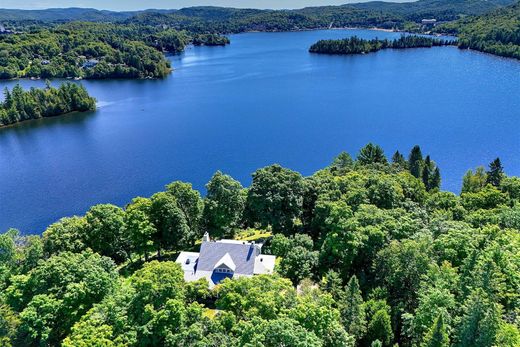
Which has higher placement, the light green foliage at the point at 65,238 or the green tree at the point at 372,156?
the light green foliage at the point at 65,238

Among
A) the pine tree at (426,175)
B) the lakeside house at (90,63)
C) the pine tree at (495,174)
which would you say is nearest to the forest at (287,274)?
the pine tree at (495,174)

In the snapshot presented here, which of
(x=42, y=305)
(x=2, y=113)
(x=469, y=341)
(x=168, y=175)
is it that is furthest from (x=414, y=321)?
(x=2, y=113)

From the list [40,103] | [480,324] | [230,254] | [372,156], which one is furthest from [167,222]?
[40,103]

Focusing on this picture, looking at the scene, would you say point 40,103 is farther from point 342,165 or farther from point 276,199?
point 276,199

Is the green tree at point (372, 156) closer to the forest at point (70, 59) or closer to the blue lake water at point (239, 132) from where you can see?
the blue lake water at point (239, 132)

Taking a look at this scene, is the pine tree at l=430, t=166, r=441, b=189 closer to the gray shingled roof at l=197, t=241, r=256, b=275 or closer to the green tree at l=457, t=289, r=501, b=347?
the gray shingled roof at l=197, t=241, r=256, b=275

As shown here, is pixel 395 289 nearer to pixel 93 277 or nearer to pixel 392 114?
pixel 93 277
